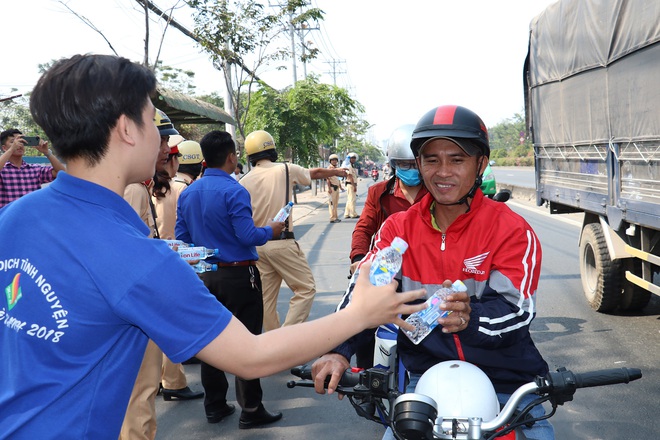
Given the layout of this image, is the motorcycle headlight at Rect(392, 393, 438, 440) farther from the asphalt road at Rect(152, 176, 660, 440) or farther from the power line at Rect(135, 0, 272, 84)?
the power line at Rect(135, 0, 272, 84)

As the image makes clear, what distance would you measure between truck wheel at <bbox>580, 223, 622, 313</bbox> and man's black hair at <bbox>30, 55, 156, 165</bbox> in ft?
19.9

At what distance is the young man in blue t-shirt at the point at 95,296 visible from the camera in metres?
1.45

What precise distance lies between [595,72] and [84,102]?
20.2 ft

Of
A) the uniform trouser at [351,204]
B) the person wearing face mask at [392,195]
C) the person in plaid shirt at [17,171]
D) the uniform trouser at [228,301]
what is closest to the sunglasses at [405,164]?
the person wearing face mask at [392,195]

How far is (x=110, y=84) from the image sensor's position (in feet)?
5.06

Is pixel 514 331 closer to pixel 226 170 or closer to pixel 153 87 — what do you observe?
pixel 153 87

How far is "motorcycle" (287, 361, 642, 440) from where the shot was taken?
163 centimetres

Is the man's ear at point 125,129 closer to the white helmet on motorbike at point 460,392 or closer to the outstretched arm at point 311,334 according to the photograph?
the outstretched arm at point 311,334

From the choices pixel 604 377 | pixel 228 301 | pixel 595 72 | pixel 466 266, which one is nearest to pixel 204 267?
pixel 228 301

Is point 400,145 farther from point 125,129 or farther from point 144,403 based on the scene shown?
point 125,129

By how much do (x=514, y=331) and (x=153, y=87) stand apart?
139 centimetres

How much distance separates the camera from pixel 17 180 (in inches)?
236

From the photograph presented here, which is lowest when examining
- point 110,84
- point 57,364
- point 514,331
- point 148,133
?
point 514,331

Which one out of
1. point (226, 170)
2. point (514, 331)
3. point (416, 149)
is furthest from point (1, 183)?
point (514, 331)
